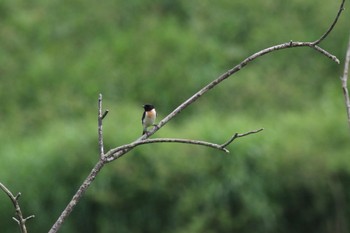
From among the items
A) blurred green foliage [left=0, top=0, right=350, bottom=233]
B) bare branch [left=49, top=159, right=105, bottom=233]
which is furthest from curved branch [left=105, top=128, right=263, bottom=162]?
blurred green foliage [left=0, top=0, right=350, bottom=233]

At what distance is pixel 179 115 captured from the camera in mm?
8750

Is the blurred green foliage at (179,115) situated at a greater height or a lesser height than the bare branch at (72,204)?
greater

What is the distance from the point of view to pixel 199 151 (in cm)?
697

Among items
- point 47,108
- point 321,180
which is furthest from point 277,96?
point 47,108

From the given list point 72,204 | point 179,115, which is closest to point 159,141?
point 72,204

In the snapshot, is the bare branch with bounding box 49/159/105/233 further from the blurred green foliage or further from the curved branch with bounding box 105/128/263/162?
the blurred green foliage

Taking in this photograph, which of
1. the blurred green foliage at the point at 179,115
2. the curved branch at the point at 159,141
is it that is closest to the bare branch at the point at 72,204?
the curved branch at the point at 159,141

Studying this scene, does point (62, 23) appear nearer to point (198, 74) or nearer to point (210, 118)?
point (198, 74)

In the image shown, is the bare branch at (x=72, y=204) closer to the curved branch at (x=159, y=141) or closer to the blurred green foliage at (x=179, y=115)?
the curved branch at (x=159, y=141)

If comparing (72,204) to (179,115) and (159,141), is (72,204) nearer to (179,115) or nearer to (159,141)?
(159,141)

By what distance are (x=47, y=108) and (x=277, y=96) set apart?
9.09 ft

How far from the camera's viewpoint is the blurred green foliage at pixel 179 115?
22.5 ft

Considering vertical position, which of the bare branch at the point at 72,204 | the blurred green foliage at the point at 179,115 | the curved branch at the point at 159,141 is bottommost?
the bare branch at the point at 72,204

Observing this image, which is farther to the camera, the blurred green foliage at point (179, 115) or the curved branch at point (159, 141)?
the blurred green foliage at point (179, 115)
